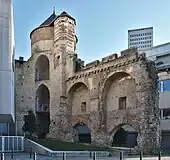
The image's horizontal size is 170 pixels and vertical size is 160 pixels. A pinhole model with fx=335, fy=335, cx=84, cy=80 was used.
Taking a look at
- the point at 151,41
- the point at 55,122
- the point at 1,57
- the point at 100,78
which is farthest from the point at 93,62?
the point at 151,41

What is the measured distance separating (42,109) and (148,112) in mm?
20000

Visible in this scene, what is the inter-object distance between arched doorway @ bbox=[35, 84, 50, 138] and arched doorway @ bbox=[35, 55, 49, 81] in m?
1.68

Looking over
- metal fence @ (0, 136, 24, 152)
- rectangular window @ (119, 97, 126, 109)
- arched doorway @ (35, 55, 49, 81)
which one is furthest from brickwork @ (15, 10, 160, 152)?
metal fence @ (0, 136, 24, 152)

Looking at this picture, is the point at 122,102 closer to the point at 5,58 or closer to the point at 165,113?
the point at 165,113

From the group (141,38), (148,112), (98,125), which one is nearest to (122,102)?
(98,125)

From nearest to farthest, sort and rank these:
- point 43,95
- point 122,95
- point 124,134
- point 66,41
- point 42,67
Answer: point 122,95, point 124,134, point 66,41, point 43,95, point 42,67

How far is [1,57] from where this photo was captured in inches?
955

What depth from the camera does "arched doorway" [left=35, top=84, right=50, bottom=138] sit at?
47.3 m

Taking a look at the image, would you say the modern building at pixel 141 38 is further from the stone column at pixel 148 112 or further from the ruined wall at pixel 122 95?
the stone column at pixel 148 112

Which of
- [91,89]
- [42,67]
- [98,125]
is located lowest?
[98,125]

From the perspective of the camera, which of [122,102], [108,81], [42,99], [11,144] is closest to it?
[11,144]

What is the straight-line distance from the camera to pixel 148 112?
1261 inches

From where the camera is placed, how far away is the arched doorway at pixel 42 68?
157 ft

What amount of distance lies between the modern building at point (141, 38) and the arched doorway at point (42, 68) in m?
68.9
